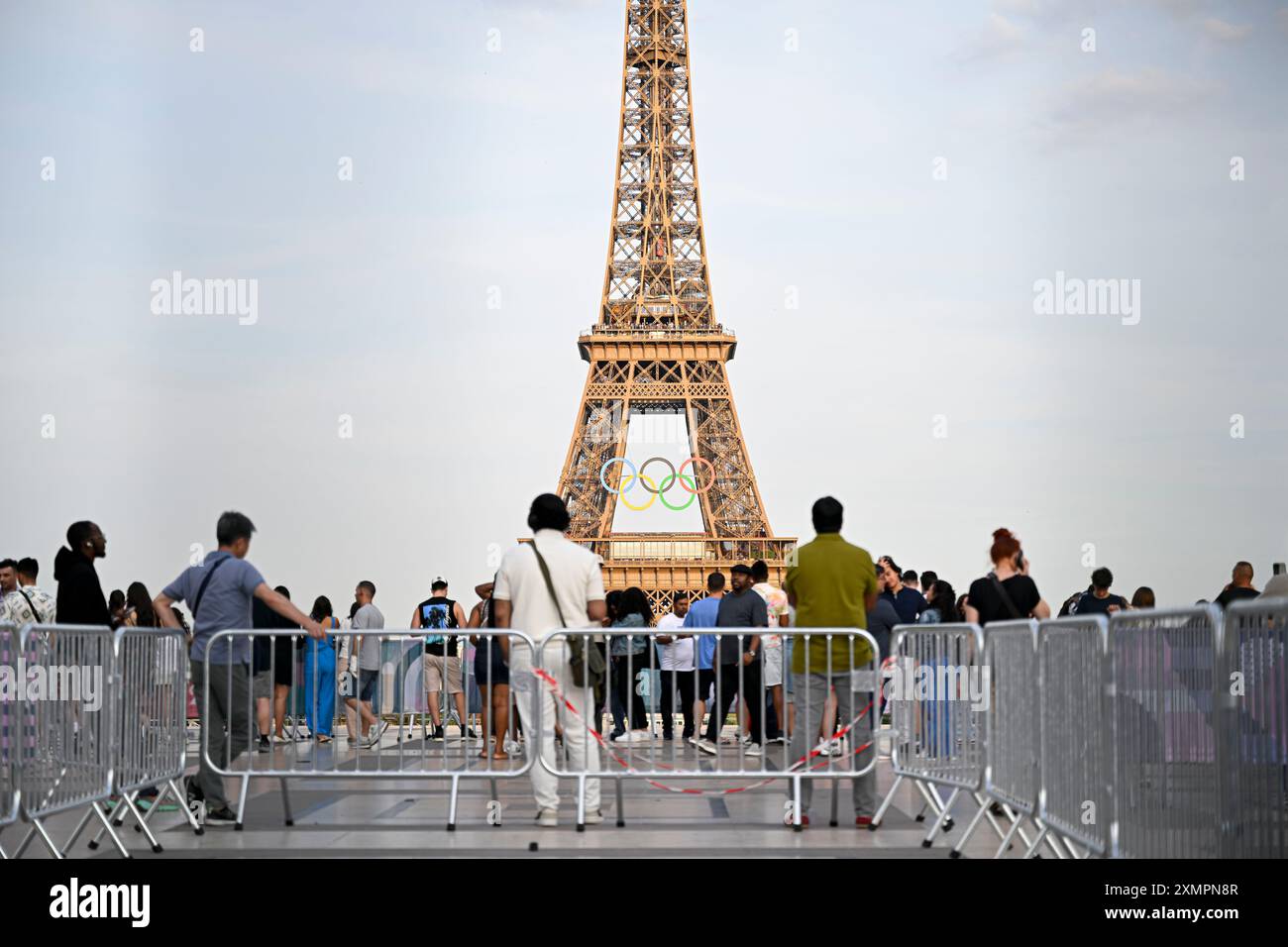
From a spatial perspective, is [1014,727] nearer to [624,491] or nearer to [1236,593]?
[1236,593]

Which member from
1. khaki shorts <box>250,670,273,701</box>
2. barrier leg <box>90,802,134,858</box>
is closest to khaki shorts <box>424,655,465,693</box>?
khaki shorts <box>250,670,273,701</box>

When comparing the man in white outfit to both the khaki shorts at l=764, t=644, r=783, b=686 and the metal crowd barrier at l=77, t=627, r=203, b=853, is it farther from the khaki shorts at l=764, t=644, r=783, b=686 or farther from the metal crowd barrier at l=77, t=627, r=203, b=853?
the khaki shorts at l=764, t=644, r=783, b=686

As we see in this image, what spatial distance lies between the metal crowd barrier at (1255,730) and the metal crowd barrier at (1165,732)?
0.07m

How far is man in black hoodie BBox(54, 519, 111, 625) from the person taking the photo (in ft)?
33.8

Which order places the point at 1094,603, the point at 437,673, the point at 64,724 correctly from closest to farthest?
the point at 64,724, the point at 1094,603, the point at 437,673

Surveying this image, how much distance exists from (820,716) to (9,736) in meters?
4.60

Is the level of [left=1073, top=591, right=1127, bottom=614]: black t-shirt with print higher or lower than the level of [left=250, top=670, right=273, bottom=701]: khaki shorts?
higher

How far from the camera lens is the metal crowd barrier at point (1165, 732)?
5.46 metres

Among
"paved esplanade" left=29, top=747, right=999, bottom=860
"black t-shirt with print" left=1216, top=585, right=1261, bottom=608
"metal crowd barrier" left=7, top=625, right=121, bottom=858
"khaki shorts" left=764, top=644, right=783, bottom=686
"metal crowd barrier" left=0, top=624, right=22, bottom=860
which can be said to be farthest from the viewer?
"khaki shorts" left=764, top=644, right=783, bottom=686

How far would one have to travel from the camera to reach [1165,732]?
5.77m

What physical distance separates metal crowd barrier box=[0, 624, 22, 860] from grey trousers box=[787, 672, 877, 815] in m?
4.30

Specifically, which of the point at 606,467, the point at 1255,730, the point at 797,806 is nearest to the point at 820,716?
the point at 797,806

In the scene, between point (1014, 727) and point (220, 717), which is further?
point (220, 717)

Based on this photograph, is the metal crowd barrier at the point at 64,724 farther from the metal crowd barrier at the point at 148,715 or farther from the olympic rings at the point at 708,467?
the olympic rings at the point at 708,467
